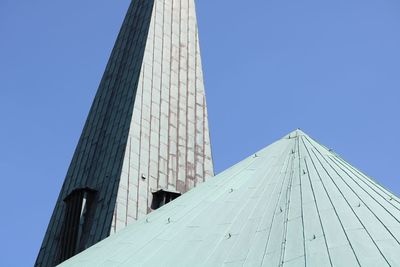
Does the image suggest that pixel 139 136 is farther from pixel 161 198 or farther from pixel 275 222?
pixel 275 222

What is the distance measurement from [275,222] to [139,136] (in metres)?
13.4

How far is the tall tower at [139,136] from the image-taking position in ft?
90.0

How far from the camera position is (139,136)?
29000 millimetres

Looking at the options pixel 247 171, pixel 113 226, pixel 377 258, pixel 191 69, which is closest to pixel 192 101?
pixel 191 69

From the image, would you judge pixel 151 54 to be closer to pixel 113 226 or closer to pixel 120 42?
pixel 120 42

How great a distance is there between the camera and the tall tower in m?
27.4

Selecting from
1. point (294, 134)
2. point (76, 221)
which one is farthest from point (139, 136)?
point (294, 134)

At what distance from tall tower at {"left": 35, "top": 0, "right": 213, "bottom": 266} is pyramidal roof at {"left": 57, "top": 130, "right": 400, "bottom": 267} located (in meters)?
7.93

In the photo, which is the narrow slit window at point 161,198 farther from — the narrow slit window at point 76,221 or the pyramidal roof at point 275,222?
the pyramidal roof at point 275,222

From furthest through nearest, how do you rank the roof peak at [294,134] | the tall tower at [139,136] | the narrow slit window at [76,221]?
1. the tall tower at [139,136]
2. the narrow slit window at [76,221]
3. the roof peak at [294,134]

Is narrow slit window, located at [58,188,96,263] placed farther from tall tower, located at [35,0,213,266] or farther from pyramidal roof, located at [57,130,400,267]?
pyramidal roof, located at [57,130,400,267]

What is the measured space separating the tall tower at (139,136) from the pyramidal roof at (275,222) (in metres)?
7.93

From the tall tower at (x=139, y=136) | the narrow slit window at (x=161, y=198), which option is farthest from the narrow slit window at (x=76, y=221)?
the narrow slit window at (x=161, y=198)

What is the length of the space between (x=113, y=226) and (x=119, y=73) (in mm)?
7402
